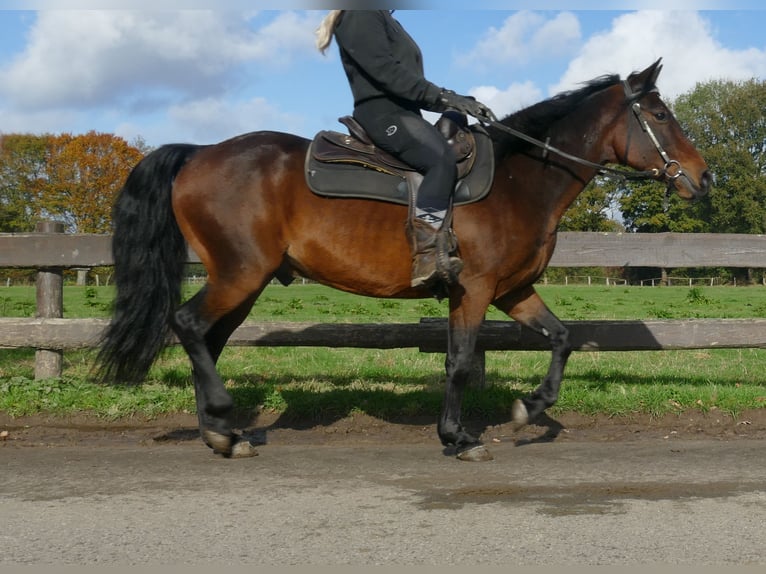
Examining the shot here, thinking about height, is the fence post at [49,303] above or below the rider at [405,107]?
below

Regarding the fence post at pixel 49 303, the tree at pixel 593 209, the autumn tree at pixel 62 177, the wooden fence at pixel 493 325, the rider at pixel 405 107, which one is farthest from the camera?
the autumn tree at pixel 62 177

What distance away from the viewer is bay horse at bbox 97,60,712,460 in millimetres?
5898

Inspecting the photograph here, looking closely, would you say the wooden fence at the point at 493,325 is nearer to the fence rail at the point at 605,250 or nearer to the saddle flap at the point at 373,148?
the fence rail at the point at 605,250

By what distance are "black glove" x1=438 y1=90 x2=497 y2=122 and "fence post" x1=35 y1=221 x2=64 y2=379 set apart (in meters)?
4.24

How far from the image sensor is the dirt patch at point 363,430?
6.35m

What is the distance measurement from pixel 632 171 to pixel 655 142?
26cm

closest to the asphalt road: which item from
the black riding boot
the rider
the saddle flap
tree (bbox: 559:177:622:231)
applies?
the black riding boot

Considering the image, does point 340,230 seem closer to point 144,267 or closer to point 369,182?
point 369,182

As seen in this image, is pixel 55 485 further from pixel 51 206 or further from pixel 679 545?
pixel 51 206

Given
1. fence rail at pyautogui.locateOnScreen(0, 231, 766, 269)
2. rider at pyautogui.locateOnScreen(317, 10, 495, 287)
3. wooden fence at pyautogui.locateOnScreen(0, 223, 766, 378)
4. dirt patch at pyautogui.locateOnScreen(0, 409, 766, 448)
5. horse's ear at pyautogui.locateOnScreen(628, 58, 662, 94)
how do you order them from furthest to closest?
fence rail at pyautogui.locateOnScreen(0, 231, 766, 269), wooden fence at pyautogui.locateOnScreen(0, 223, 766, 378), dirt patch at pyautogui.locateOnScreen(0, 409, 766, 448), horse's ear at pyautogui.locateOnScreen(628, 58, 662, 94), rider at pyautogui.locateOnScreen(317, 10, 495, 287)

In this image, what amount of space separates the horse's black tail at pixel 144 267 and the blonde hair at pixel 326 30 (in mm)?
1258

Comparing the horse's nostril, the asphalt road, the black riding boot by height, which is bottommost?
the asphalt road

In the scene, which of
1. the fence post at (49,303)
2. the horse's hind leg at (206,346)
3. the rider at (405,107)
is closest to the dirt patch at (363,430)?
the horse's hind leg at (206,346)

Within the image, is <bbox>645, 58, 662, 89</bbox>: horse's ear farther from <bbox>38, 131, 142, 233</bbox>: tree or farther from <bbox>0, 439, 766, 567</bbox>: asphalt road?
<bbox>38, 131, 142, 233</bbox>: tree
